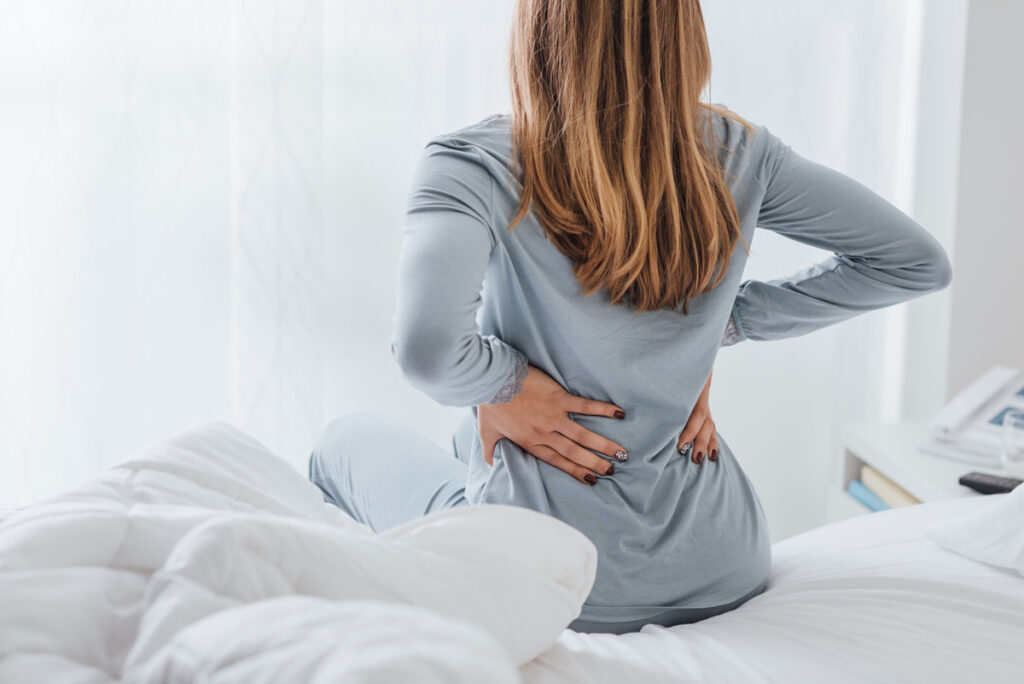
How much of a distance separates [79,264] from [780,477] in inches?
67.2

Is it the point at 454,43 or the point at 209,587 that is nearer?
the point at 209,587

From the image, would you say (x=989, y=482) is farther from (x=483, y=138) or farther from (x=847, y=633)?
(x=483, y=138)

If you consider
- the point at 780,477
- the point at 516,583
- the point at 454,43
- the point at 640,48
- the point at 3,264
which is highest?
the point at 454,43

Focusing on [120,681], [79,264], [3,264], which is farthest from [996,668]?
[3,264]

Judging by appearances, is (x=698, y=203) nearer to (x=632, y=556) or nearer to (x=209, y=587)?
(x=632, y=556)

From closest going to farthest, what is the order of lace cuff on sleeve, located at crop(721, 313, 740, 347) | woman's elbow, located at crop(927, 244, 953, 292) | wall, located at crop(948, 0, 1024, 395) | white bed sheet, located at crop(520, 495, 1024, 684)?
white bed sheet, located at crop(520, 495, 1024, 684), woman's elbow, located at crop(927, 244, 953, 292), lace cuff on sleeve, located at crop(721, 313, 740, 347), wall, located at crop(948, 0, 1024, 395)

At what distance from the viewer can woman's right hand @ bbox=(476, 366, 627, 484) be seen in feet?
3.34

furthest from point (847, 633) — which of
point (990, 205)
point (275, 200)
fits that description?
point (275, 200)

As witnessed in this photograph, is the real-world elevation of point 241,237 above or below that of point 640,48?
below

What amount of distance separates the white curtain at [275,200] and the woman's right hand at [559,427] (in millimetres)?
1092

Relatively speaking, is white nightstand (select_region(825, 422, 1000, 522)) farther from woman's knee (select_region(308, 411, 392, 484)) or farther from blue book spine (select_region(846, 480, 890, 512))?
woman's knee (select_region(308, 411, 392, 484))

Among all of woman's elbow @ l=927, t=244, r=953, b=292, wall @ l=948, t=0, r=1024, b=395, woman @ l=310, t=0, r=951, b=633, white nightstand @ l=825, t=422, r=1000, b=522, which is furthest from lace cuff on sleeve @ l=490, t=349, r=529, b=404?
wall @ l=948, t=0, r=1024, b=395

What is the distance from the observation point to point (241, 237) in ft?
6.53

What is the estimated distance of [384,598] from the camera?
57 centimetres
